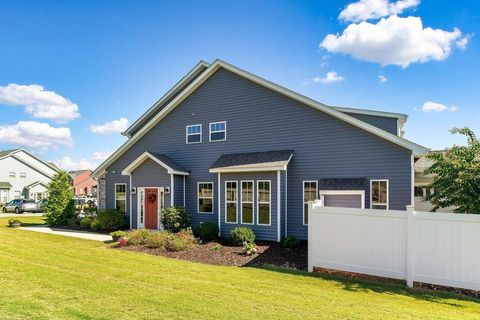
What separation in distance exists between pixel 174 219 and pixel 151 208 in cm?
263

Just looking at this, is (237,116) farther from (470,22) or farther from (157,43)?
(470,22)

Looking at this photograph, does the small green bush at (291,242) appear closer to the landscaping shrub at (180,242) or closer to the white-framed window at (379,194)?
the white-framed window at (379,194)

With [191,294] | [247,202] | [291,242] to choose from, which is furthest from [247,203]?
[191,294]

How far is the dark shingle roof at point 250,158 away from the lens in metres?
15.0

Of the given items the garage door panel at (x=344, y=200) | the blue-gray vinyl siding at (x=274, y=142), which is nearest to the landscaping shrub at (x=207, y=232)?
the blue-gray vinyl siding at (x=274, y=142)

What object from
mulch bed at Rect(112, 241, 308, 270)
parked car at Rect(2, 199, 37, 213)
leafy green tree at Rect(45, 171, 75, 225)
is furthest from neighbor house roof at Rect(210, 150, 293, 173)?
parked car at Rect(2, 199, 37, 213)

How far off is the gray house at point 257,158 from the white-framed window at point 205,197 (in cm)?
5

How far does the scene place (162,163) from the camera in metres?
17.3

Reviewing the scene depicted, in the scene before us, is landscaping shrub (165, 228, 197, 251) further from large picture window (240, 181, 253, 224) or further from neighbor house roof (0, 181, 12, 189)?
neighbor house roof (0, 181, 12, 189)

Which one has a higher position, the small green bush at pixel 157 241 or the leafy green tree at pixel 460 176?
the leafy green tree at pixel 460 176

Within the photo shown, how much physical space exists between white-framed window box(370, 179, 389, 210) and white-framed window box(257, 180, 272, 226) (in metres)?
4.32

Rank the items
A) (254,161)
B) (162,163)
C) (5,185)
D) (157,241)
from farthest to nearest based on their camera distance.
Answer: (5,185) < (162,163) < (254,161) < (157,241)

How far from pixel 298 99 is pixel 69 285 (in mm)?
11585

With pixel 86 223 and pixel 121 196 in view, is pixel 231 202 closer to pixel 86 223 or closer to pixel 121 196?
pixel 121 196
